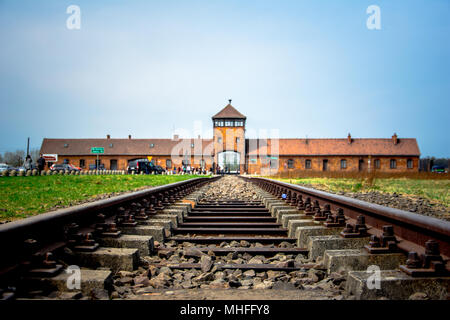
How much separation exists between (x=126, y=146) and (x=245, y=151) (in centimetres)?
2416

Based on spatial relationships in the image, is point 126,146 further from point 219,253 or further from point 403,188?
point 219,253

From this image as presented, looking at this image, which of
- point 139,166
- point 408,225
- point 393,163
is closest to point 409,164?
point 393,163

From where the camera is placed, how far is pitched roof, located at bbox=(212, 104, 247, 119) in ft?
180

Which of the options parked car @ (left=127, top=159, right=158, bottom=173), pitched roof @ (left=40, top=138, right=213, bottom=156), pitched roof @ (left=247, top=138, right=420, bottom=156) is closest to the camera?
parked car @ (left=127, top=159, right=158, bottom=173)

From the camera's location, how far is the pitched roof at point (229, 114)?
5491 cm

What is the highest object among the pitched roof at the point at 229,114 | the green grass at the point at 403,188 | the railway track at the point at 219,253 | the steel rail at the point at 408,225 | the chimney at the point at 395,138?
the pitched roof at the point at 229,114

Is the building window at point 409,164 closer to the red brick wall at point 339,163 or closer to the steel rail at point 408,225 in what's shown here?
the red brick wall at point 339,163

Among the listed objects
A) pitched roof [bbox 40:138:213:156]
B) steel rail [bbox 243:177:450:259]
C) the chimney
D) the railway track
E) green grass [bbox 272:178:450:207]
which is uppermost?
the chimney

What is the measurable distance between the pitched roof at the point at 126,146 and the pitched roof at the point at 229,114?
7848 millimetres

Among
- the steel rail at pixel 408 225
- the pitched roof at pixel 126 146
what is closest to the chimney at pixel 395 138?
the pitched roof at pixel 126 146

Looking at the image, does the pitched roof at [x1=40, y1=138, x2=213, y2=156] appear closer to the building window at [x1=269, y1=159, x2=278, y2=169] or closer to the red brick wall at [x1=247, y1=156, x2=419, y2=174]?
the building window at [x1=269, y1=159, x2=278, y2=169]

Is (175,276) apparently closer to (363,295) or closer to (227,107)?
(363,295)

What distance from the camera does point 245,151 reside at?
186 ft

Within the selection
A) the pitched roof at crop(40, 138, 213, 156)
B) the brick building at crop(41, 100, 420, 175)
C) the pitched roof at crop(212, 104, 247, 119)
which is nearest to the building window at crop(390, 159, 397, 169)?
the brick building at crop(41, 100, 420, 175)
